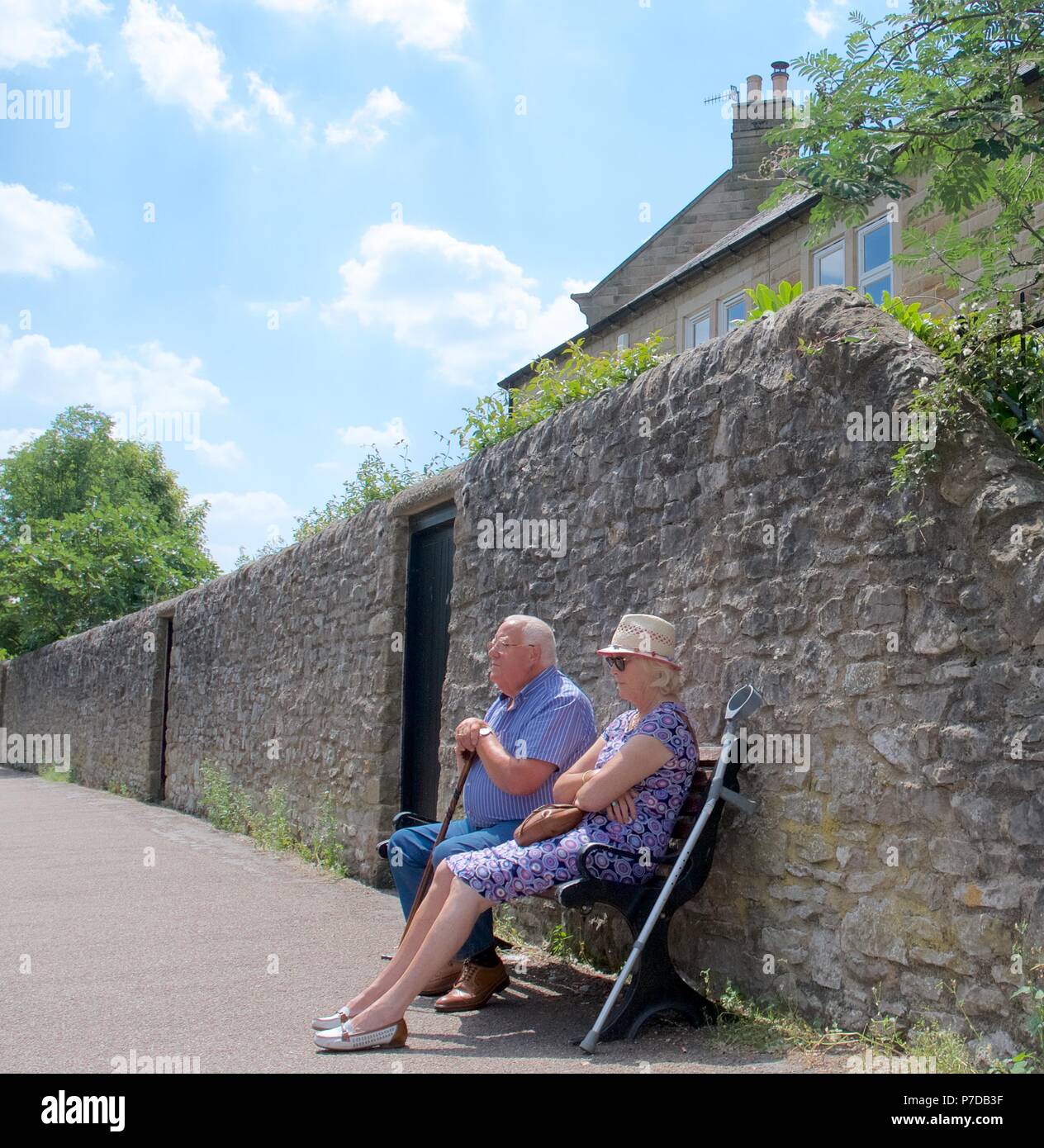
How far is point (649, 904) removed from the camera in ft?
13.2

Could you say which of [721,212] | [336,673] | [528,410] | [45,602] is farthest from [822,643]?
[45,602]

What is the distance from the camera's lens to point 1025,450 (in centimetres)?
375

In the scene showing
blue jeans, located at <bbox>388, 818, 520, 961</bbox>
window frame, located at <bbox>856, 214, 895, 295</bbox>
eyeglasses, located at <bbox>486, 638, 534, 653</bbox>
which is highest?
window frame, located at <bbox>856, 214, 895, 295</bbox>

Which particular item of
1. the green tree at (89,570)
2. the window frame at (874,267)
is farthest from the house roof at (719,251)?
the green tree at (89,570)

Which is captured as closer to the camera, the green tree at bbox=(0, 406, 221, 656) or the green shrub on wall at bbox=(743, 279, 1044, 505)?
the green shrub on wall at bbox=(743, 279, 1044, 505)

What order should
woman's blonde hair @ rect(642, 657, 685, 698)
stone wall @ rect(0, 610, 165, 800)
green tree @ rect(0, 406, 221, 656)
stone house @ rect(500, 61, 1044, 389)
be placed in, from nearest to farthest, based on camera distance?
woman's blonde hair @ rect(642, 657, 685, 698)
stone house @ rect(500, 61, 1044, 389)
stone wall @ rect(0, 610, 165, 800)
green tree @ rect(0, 406, 221, 656)

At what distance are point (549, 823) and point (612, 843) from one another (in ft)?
0.92

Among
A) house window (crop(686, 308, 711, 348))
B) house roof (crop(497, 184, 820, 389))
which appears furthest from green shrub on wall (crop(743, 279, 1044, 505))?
house window (crop(686, 308, 711, 348))

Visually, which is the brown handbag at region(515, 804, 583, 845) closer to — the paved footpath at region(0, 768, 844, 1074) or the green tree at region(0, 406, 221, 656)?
the paved footpath at region(0, 768, 844, 1074)

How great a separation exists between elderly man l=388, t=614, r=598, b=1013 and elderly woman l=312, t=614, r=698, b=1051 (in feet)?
1.36

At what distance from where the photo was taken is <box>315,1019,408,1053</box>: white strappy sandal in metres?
3.89

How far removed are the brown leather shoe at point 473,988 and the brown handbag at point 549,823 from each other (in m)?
0.82

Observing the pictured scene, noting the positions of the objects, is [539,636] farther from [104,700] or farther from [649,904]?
[104,700]

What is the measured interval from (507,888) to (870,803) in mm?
1295
